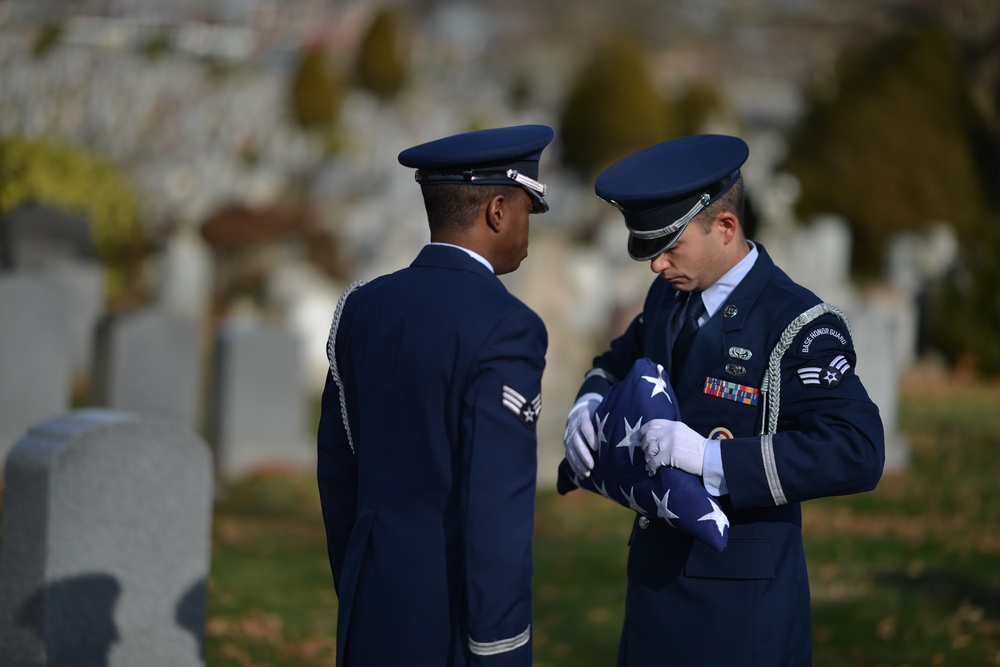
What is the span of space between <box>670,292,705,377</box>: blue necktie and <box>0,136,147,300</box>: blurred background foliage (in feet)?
56.3

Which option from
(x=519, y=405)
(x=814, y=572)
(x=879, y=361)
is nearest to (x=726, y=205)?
(x=519, y=405)

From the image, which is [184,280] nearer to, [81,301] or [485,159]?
[81,301]

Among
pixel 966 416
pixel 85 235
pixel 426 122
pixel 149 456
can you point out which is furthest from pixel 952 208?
pixel 426 122

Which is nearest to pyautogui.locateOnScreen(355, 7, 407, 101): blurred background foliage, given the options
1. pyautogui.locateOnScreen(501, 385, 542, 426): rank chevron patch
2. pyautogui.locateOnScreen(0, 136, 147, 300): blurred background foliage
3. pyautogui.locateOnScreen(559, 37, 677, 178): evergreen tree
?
pyautogui.locateOnScreen(559, 37, 677, 178): evergreen tree

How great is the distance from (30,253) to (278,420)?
5.09m

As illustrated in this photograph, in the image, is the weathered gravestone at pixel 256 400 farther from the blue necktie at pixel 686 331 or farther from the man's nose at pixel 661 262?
the man's nose at pixel 661 262

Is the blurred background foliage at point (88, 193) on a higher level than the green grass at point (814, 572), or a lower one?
higher

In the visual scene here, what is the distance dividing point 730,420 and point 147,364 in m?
8.21

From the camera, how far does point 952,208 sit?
2098 centimetres

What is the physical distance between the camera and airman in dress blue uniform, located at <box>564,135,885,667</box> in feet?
9.03

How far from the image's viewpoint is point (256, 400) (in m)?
10.3

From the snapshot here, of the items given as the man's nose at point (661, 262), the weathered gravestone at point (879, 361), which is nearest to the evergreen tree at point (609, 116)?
the weathered gravestone at point (879, 361)

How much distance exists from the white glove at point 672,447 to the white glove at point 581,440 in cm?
19

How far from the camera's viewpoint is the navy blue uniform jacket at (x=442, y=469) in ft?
8.48
